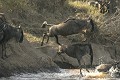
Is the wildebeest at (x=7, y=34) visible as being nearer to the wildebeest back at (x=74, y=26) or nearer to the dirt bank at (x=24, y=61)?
the dirt bank at (x=24, y=61)

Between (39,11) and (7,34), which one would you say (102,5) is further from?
(7,34)

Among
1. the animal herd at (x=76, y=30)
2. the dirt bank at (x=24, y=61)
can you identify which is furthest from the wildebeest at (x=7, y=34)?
the animal herd at (x=76, y=30)

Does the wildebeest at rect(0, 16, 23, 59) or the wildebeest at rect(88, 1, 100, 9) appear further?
the wildebeest at rect(88, 1, 100, 9)

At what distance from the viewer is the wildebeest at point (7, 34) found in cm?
1647

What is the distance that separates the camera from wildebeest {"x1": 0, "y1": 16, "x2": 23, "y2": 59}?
54.0 feet

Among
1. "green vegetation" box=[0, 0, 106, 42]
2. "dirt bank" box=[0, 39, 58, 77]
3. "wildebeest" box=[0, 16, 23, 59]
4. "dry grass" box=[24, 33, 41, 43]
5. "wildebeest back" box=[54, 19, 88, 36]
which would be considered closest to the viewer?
"wildebeest" box=[0, 16, 23, 59]

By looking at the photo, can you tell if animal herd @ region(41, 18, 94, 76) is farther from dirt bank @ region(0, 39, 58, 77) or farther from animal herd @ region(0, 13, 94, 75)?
dirt bank @ region(0, 39, 58, 77)

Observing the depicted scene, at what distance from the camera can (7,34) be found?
55.3ft

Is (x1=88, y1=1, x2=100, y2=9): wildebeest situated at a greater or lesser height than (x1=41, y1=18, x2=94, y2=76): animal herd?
lesser

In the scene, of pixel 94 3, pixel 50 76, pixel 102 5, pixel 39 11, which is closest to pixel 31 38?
pixel 50 76

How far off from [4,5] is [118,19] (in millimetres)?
5661

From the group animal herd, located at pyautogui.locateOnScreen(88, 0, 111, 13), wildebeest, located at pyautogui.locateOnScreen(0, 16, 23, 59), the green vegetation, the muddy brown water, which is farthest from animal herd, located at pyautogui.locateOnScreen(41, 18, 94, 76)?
animal herd, located at pyautogui.locateOnScreen(88, 0, 111, 13)

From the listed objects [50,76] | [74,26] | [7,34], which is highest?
[74,26]

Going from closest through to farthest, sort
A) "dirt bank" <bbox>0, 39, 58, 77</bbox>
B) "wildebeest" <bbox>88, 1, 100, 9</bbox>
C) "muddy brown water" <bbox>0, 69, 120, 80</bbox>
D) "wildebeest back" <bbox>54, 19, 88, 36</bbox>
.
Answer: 1. "muddy brown water" <bbox>0, 69, 120, 80</bbox>
2. "dirt bank" <bbox>0, 39, 58, 77</bbox>
3. "wildebeest back" <bbox>54, 19, 88, 36</bbox>
4. "wildebeest" <bbox>88, 1, 100, 9</bbox>
